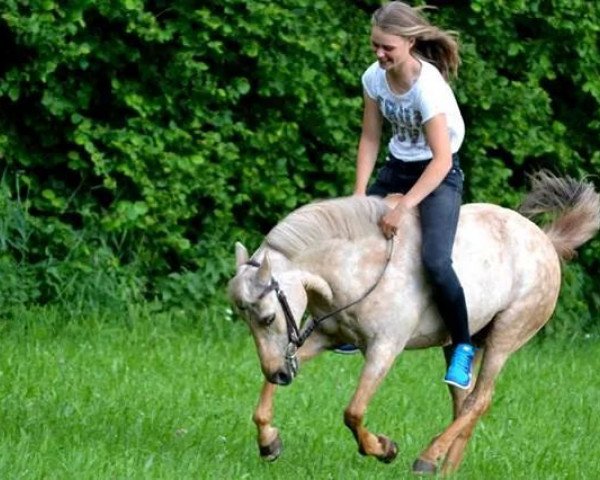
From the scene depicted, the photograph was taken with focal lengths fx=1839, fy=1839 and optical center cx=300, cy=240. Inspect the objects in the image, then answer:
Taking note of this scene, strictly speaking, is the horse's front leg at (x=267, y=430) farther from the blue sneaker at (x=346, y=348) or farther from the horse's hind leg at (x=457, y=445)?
the horse's hind leg at (x=457, y=445)

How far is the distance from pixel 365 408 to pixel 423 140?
4.40ft

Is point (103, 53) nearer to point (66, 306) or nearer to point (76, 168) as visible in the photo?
point (76, 168)

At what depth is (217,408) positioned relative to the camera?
33.8ft

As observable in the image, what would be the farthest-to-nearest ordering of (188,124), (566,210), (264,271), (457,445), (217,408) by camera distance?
(188,124), (217,408), (566,210), (457,445), (264,271)

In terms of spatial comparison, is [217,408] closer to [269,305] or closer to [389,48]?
[269,305]

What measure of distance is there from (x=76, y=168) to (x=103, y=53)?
2.81 feet

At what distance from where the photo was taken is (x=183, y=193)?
44.3 ft

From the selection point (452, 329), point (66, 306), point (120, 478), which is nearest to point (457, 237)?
point (452, 329)

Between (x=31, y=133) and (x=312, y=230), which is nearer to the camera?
(x=312, y=230)

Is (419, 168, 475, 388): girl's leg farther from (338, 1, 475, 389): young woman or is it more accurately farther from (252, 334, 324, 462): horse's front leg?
(252, 334, 324, 462): horse's front leg

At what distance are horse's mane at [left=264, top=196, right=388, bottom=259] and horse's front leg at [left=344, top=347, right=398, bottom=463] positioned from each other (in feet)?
1.89

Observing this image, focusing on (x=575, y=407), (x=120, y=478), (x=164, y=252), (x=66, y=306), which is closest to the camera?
(x=120, y=478)

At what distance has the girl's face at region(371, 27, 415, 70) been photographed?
28.1 feet

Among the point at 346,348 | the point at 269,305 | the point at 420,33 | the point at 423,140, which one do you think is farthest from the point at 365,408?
the point at 420,33
